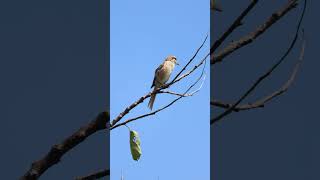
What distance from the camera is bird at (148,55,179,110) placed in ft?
4.25

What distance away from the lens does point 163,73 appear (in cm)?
133

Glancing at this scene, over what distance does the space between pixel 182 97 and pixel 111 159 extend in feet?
0.83

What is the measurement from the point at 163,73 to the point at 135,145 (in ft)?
0.69

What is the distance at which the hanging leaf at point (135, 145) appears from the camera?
1260mm

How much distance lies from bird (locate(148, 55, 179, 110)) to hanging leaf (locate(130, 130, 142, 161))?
0.31 feet

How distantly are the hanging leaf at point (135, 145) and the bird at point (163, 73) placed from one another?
96 mm
